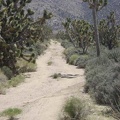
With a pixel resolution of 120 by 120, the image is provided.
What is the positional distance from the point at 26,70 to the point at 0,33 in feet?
21.4

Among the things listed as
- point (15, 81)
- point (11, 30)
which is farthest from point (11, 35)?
point (15, 81)

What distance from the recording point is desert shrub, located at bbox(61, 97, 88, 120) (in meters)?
10.3

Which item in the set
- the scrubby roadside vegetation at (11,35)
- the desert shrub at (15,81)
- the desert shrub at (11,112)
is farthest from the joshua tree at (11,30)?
the desert shrub at (11,112)

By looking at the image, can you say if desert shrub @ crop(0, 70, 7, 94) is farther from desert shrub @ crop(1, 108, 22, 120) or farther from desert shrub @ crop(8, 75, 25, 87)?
desert shrub @ crop(1, 108, 22, 120)

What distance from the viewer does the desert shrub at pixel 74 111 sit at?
33.9 ft

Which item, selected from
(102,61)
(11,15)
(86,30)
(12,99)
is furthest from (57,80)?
(86,30)

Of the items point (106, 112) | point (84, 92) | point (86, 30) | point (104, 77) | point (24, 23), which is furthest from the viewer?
point (86, 30)

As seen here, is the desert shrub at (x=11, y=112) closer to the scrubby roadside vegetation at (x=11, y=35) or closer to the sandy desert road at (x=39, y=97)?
the sandy desert road at (x=39, y=97)

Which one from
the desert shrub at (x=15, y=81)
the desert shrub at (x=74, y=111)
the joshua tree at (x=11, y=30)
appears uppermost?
the joshua tree at (x=11, y=30)

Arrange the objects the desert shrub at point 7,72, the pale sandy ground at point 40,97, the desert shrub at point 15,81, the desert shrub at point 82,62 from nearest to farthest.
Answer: the pale sandy ground at point 40,97 → the desert shrub at point 15,81 → the desert shrub at point 7,72 → the desert shrub at point 82,62

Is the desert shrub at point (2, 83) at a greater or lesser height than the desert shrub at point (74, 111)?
lesser

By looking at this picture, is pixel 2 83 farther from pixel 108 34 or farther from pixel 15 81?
pixel 108 34

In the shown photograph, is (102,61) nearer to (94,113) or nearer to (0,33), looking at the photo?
(0,33)

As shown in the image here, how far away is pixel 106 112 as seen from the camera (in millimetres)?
10984
